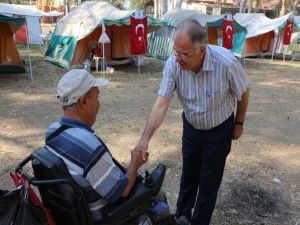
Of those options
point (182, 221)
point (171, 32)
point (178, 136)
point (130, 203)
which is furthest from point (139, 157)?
point (171, 32)

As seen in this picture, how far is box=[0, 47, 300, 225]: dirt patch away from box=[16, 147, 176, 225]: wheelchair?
60.0 inches

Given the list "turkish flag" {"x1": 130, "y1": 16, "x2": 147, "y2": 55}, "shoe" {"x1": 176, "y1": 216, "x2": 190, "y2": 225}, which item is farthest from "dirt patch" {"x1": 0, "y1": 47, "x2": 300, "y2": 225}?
"turkish flag" {"x1": 130, "y1": 16, "x2": 147, "y2": 55}

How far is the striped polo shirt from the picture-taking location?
187 centimetres

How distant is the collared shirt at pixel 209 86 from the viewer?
263cm

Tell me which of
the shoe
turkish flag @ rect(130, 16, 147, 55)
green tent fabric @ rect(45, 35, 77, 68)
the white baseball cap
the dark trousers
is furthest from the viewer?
green tent fabric @ rect(45, 35, 77, 68)

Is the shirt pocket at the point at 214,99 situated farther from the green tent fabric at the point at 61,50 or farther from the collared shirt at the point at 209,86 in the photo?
the green tent fabric at the point at 61,50

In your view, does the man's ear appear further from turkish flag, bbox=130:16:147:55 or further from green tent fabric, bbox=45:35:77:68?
green tent fabric, bbox=45:35:77:68

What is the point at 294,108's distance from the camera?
8477mm

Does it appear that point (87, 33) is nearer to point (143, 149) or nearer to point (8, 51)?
point (8, 51)

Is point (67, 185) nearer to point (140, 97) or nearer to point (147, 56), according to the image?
point (140, 97)

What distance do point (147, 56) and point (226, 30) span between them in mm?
3874

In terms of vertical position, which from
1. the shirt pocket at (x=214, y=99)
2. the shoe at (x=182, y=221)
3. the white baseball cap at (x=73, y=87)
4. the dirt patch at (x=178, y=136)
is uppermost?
the white baseball cap at (x=73, y=87)

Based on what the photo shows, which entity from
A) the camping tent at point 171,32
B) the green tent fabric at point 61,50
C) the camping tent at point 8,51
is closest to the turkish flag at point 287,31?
the camping tent at point 171,32

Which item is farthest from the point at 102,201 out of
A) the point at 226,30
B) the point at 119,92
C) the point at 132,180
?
the point at 226,30
